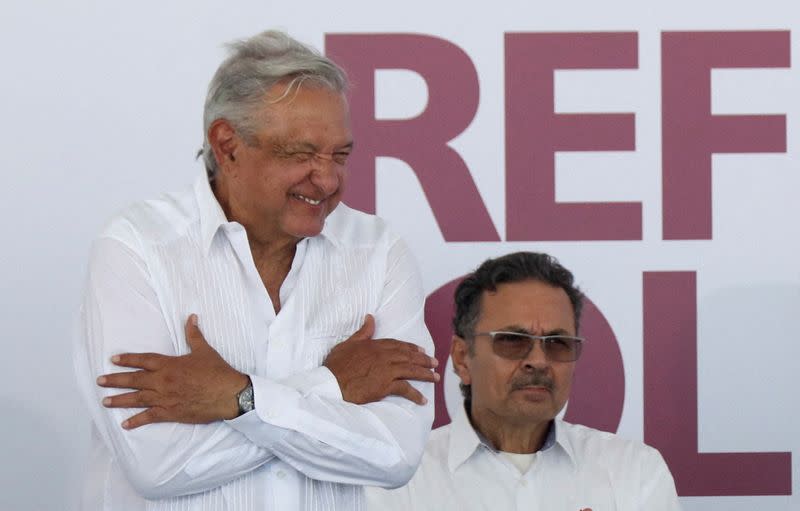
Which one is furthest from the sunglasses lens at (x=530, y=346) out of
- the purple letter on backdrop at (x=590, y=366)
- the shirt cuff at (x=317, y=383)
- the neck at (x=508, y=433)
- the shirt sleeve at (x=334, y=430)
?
the shirt cuff at (x=317, y=383)

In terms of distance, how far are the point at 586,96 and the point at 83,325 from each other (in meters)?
1.48

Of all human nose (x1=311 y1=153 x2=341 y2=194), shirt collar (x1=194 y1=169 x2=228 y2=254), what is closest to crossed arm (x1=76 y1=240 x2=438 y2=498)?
shirt collar (x1=194 y1=169 x2=228 y2=254)

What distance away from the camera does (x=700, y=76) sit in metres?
3.03

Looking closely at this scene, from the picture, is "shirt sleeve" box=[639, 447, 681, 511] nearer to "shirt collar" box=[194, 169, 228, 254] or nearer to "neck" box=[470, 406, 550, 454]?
"neck" box=[470, 406, 550, 454]

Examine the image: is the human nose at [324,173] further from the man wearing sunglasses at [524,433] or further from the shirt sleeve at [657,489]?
the shirt sleeve at [657,489]

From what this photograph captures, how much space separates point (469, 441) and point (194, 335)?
3.27 ft

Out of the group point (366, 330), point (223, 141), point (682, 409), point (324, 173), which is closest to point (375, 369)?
point (366, 330)

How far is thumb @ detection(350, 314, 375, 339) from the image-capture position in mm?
2023

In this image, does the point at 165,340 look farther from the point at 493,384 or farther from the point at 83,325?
the point at 493,384

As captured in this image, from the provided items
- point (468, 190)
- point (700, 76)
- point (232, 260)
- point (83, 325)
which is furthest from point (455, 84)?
point (83, 325)

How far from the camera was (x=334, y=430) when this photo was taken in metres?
1.88

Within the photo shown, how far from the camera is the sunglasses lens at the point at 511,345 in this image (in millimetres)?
2762

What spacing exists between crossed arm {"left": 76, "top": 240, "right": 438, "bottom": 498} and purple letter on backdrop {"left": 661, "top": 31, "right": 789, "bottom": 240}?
1273mm

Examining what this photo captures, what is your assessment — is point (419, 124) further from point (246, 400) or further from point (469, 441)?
point (246, 400)
